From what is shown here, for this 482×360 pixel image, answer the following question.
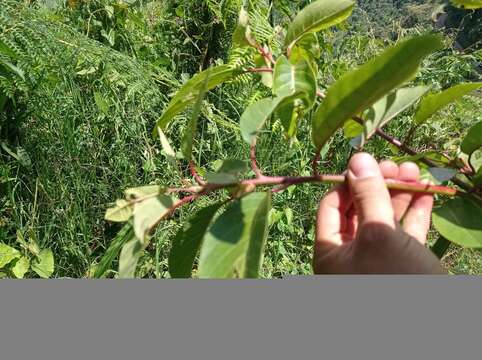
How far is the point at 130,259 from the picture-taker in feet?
1.74

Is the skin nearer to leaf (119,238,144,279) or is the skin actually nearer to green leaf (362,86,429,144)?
green leaf (362,86,429,144)

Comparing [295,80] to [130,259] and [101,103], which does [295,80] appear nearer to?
[130,259]

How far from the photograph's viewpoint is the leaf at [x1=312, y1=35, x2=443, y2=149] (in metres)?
0.46

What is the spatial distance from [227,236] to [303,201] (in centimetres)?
166

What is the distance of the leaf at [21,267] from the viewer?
1.55 metres

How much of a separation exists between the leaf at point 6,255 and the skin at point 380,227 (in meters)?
1.15

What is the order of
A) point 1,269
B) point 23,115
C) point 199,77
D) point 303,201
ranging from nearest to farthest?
point 199,77 < point 1,269 < point 23,115 < point 303,201

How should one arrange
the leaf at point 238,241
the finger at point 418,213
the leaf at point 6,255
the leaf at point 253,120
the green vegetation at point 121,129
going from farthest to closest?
the green vegetation at point 121,129
the leaf at point 6,255
the finger at point 418,213
the leaf at point 253,120
the leaf at point 238,241

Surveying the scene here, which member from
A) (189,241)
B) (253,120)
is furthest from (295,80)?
(189,241)

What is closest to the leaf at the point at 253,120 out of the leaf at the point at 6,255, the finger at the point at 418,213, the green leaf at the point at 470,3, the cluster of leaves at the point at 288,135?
the cluster of leaves at the point at 288,135

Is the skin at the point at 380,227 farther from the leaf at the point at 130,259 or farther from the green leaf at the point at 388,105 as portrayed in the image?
the leaf at the point at 130,259

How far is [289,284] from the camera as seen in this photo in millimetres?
321

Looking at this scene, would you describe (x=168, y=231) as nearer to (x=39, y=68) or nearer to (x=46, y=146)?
(x=46, y=146)

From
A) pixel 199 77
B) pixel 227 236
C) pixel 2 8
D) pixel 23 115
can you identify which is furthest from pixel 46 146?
pixel 227 236
